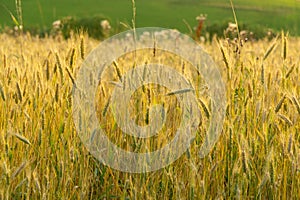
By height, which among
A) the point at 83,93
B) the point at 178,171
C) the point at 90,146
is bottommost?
the point at 178,171

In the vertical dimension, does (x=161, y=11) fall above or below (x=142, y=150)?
below

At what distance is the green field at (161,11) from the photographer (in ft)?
46.9

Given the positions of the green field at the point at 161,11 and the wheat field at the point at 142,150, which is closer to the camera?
the wheat field at the point at 142,150

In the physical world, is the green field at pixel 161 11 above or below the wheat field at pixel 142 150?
below

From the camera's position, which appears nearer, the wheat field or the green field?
the wheat field

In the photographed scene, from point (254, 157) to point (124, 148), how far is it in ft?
1.59

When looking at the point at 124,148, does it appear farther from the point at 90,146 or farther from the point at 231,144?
the point at 231,144

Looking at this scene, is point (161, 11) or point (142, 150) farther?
point (161, 11)

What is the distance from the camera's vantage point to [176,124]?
7.26 ft

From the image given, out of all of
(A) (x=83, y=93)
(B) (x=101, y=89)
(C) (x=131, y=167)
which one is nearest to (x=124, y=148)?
(C) (x=131, y=167)

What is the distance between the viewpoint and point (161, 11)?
15523 mm

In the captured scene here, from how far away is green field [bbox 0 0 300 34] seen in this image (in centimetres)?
1428

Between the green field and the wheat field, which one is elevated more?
the wheat field

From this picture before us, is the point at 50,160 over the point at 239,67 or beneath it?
beneath
